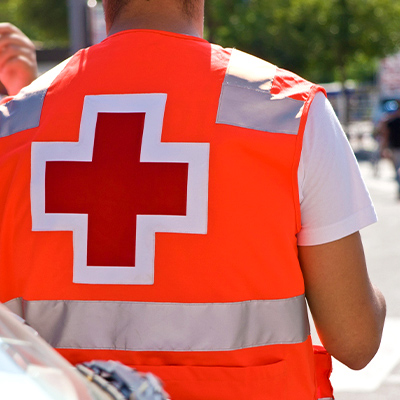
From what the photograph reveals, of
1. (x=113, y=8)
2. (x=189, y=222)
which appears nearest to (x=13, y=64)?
(x=113, y=8)

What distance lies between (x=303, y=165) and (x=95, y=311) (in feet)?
1.75

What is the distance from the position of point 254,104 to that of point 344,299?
461 millimetres

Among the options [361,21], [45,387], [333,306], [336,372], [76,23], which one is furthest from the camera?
[361,21]

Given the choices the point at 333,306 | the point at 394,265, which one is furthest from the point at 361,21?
the point at 333,306

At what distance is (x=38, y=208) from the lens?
166 cm

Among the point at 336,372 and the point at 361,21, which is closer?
the point at 336,372

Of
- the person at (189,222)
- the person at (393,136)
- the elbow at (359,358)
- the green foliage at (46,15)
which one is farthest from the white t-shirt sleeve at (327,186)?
the green foliage at (46,15)

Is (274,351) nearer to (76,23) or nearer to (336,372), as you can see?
(336,372)

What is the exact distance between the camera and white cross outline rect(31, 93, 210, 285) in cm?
159

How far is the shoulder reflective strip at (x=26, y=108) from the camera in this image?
5.65 feet

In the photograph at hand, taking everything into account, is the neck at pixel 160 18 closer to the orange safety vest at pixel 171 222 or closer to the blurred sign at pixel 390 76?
the orange safety vest at pixel 171 222

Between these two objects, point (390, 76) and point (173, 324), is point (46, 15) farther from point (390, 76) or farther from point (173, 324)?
point (173, 324)

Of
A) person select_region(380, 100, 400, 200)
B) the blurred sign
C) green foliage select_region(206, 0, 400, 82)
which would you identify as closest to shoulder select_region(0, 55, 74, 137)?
person select_region(380, 100, 400, 200)

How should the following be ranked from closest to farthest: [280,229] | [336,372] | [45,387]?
[45,387] < [280,229] < [336,372]
